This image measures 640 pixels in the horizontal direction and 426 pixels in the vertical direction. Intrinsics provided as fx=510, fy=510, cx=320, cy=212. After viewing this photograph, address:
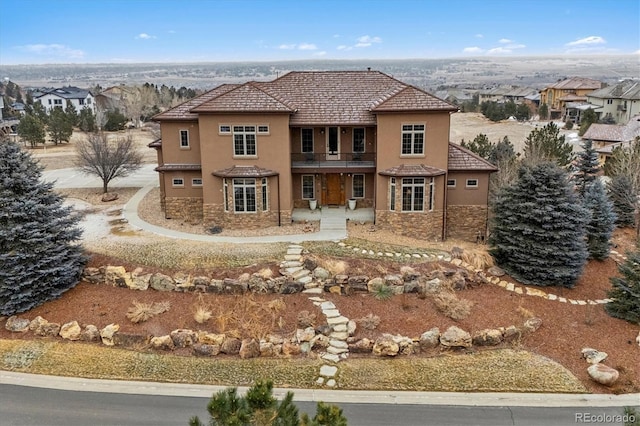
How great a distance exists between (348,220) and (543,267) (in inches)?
362

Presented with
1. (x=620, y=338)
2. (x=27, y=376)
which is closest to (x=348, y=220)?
(x=620, y=338)

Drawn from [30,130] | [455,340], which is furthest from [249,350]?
[30,130]

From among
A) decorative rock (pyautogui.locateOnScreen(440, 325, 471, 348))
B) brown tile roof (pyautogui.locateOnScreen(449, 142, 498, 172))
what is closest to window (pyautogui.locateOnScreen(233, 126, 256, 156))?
brown tile roof (pyautogui.locateOnScreen(449, 142, 498, 172))

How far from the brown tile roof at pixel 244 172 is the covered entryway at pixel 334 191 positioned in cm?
359

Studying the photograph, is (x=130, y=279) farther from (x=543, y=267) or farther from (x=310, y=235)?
(x=543, y=267)

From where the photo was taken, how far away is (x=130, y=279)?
19.1 m

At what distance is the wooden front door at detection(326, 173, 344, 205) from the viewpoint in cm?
2697

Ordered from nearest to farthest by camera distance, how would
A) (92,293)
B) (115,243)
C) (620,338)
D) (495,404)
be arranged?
1. (495,404)
2. (620,338)
3. (92,293)
4. (115,243)

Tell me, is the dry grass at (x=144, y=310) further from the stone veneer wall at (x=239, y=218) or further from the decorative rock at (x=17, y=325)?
the stone veneer wall at (x=239, y=218)

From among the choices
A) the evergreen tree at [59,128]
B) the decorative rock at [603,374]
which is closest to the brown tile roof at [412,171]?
the decorative rock at [603,374]

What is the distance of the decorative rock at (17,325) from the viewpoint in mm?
16938

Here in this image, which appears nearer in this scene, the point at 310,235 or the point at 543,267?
the point at 543,267

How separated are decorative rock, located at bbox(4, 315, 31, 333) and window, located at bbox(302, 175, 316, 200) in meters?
14.2

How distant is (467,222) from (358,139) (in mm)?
6999
